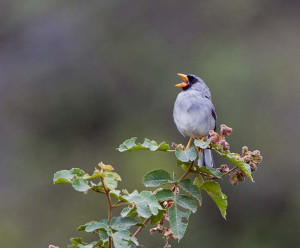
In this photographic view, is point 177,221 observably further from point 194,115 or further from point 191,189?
point 194,115

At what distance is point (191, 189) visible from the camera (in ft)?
6.42

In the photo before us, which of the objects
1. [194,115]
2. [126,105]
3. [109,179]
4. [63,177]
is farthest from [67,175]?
[126,105]

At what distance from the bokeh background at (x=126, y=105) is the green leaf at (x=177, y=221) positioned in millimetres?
9275

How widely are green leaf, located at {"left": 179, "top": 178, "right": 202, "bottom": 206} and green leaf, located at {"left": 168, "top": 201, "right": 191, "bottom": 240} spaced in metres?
0.06

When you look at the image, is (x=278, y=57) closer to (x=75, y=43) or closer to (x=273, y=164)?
(x=273, y=164)

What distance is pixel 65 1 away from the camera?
1556 cm

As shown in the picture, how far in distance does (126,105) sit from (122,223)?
11.6 metres

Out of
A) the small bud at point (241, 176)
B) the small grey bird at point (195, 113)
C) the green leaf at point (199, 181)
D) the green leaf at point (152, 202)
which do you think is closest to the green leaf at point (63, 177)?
the green leaf at point (152, 202)

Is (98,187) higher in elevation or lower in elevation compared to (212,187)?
higher

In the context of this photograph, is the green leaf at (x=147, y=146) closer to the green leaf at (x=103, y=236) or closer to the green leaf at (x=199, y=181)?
the green leaf at (x=199, y=181)

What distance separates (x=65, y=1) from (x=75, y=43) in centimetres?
155

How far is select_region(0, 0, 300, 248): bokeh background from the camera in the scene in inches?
491

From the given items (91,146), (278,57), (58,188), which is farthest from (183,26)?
(58,188)

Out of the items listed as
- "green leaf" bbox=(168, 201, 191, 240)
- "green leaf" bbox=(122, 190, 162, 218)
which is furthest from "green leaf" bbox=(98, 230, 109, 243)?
"green leaf" bbox=(168, 201, 191, 240)
